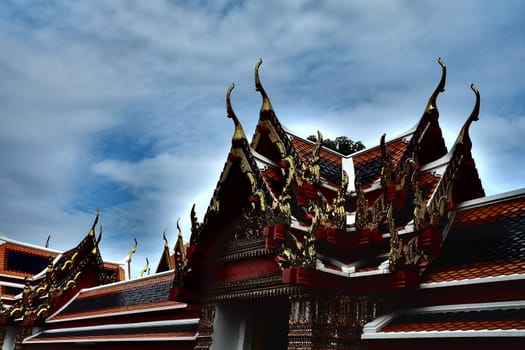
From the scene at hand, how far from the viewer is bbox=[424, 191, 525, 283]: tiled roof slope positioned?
6.18 m

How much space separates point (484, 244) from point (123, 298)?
431 inches

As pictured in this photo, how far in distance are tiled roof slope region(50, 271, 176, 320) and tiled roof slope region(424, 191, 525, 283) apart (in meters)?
6.88

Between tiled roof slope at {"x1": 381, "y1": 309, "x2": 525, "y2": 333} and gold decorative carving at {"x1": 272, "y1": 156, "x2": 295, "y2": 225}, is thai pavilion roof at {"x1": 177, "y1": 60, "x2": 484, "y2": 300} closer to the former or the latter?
gold decorative carving at {"x1": 272, "y1": 156, "x2": 295, "y2": 225}

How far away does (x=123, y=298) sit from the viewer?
580 inches

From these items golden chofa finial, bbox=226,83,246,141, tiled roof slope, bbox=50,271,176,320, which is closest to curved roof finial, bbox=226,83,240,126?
golden chofa finial, bbox=226,83,246,141

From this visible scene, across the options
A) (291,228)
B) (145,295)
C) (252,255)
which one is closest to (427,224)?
(291,228)

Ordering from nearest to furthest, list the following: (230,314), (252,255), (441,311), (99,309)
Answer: (441,311)
(252,255)
(230,314)
(99,309)

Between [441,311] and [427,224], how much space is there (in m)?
1.12

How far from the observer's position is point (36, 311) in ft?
57.5

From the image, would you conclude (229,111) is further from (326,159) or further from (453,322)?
(453,322)

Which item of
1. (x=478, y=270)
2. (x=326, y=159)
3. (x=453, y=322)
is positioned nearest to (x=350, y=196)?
(x=326, y=159)

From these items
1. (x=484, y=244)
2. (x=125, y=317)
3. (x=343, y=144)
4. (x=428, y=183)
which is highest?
(x=343, y=144)

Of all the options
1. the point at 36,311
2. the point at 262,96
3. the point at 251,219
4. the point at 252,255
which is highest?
the point at 262,96

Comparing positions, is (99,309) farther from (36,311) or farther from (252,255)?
(252,255)
